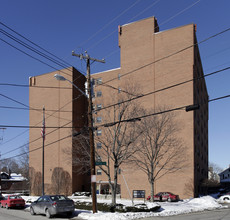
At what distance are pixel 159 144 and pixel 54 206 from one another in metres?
15.0

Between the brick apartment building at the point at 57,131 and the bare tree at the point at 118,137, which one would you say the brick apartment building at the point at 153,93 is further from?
the bare tree at the point at 118,137

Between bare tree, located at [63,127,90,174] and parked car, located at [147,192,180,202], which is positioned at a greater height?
bare tree, located at [63,127,90,174]

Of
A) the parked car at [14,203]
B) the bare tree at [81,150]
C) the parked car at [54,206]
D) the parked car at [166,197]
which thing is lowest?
the parked car at [166,197]

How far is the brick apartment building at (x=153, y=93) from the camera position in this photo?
38.8 metres

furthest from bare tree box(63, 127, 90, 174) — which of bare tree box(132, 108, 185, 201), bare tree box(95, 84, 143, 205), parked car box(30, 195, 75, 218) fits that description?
bare tree box(132, 108, 185, 201)

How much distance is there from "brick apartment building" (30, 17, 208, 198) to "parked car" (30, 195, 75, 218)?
14796 mm

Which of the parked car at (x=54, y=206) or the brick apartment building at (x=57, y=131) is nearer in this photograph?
the parked car at (x=54, y=206)

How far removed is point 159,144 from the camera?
3042 centimetres

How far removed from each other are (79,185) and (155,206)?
1193 inches

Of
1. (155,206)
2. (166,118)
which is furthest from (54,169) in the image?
(155,206)

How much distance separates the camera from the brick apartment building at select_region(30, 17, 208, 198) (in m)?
A: 38.8

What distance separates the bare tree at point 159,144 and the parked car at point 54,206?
12.6 meters

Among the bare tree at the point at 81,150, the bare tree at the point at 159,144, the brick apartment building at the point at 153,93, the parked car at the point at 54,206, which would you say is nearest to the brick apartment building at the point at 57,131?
the brick apartment building at the point at 153,93

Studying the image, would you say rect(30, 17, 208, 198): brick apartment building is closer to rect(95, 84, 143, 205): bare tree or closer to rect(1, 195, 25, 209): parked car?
rect(95, 84, 143, 205): bare tree
